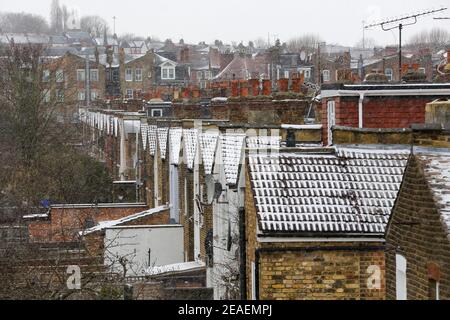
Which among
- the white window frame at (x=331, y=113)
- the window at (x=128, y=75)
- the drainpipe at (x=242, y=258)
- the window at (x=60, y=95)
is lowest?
the drainpipe at (x=242, y=258)

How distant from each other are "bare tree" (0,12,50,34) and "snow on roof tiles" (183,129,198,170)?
95605 mm

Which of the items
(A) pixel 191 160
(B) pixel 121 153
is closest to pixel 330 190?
(A) pixel 191 160

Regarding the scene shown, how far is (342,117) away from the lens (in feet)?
60.8

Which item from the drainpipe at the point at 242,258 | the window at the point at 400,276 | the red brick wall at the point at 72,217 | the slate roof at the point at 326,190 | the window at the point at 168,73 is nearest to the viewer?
the window at the point at 400,276

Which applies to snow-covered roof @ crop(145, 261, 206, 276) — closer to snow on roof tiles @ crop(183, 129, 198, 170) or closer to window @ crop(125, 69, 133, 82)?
snow on roof tiles @ crop(183, 129, 198, 170)

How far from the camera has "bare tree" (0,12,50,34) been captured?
12406cm

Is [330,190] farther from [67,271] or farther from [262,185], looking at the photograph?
[67,271]

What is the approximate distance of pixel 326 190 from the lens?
12.4 meters

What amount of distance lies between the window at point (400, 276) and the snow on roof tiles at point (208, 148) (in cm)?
1096

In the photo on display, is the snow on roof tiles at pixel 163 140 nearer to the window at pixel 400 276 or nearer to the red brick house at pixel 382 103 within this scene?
the red brick house at pixel 382 103

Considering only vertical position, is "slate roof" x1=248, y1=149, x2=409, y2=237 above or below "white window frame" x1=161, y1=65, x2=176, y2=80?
below

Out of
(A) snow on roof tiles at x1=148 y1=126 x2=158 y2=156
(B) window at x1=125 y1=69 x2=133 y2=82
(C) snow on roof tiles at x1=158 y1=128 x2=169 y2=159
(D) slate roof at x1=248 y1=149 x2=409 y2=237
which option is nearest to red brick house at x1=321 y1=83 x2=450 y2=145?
(D) slate roof at x1=248 y1=149 x2=409 y2=237

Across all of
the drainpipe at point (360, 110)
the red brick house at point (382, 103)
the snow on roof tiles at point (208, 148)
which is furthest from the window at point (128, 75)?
the drainpipe at point (360, 110)

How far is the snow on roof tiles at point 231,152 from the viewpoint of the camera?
18.0 meters
